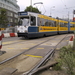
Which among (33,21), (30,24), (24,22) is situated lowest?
(30,24)

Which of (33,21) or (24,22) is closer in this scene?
(24,22)

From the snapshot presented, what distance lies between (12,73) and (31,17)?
989cm

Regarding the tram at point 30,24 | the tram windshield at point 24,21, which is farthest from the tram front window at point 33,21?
the tram windshield at point 24,21

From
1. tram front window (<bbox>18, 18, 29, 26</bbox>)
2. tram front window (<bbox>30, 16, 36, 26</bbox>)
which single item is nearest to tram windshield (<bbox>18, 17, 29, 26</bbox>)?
tram front window (<bbox>18, 18, 29, 26</bbox>)

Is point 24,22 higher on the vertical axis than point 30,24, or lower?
higher

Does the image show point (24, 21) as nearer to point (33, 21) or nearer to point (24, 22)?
point (24, 22)

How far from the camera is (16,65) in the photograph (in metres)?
4.53

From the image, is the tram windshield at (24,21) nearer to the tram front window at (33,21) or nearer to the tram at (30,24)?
the tram at (30,24)

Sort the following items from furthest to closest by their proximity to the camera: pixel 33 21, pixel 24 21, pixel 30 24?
pixel 33 21 → pixel 24 21 → pixel 30 24

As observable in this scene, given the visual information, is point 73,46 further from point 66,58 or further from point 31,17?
point 31,17

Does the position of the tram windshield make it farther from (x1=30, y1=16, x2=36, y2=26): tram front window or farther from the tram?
(x1=30, y1=16, x2=36, y2=26): tram front window

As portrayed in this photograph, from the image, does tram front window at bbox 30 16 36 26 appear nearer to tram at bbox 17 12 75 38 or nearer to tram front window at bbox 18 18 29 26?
tram at bbox 17 12 75 38

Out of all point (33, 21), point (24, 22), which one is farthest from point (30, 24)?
point (24, 22)

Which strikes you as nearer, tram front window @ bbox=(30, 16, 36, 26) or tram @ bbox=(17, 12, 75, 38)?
tram @ bbox=(17, 12, 75, 38)
